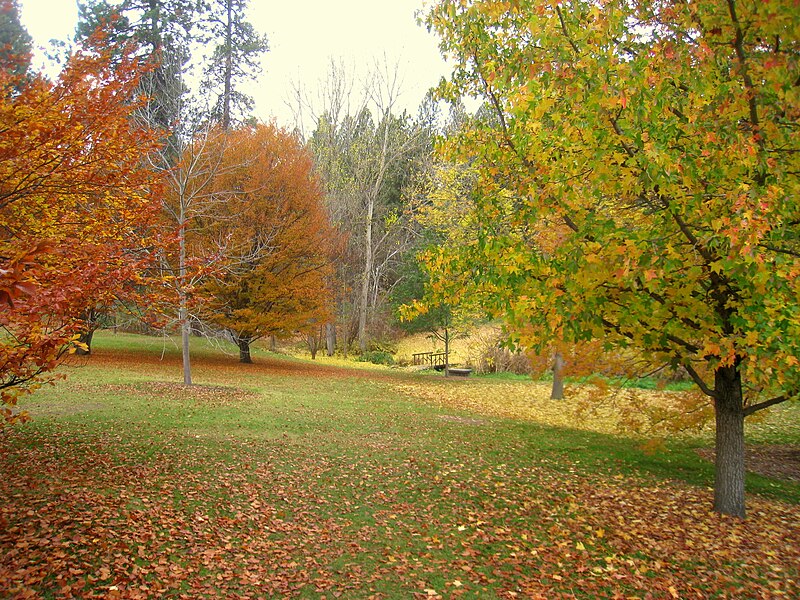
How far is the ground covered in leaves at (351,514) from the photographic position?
4309 millimetres

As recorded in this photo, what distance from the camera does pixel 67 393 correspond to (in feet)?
36.6

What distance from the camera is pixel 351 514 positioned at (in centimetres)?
582

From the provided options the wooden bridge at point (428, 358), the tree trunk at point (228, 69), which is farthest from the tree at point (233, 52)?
the wooden bridge at point (428, 358)

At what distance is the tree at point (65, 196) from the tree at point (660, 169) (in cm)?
385

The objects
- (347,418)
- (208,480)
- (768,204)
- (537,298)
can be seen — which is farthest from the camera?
(347,418)

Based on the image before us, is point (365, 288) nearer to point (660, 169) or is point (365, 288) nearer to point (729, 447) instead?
point (729, 447)

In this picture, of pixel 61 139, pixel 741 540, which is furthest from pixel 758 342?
pixel 61 139

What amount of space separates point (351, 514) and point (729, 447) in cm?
432

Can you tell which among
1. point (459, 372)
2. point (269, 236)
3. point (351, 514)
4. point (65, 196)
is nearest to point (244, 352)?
point (269, 236)

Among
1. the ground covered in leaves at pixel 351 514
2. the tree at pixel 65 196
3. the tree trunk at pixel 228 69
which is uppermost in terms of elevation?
the tree trunk at pixel 228 69

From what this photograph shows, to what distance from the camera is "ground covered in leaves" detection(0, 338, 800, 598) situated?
4.31 m

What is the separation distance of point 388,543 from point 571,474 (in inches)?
150

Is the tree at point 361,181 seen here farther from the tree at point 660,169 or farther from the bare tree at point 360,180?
the tree at point 660,169

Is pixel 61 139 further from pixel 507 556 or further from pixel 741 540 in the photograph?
pixel 741 540
